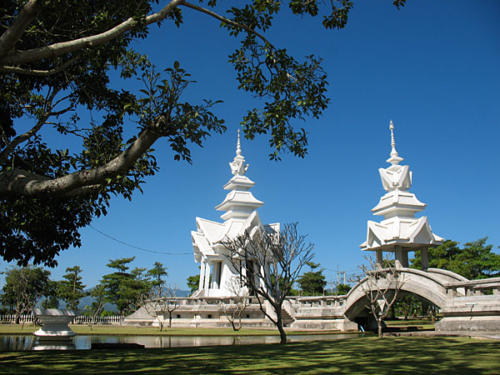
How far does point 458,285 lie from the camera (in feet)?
66.9

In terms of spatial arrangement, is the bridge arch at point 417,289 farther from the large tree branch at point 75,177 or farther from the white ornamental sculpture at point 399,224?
the large tree branch at point 75,177

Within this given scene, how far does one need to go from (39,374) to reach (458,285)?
18.8 m

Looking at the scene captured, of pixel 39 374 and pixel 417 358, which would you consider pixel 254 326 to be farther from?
pixel 39 374

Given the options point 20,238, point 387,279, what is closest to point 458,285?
point 387,279

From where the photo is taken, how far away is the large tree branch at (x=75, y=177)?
24.8 ft

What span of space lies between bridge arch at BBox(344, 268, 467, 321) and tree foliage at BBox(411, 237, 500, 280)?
22123 mm

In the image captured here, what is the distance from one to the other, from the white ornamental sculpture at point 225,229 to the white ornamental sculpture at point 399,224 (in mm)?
11360

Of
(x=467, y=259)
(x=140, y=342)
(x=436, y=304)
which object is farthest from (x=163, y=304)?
(x=467, y=259)

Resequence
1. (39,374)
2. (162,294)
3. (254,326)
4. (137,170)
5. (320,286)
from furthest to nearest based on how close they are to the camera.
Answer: (320,286) → (162,294) → (254,326) → (137,170) → (39,374)

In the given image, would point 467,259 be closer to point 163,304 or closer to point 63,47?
point 163,304

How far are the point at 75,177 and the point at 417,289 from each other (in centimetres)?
2018

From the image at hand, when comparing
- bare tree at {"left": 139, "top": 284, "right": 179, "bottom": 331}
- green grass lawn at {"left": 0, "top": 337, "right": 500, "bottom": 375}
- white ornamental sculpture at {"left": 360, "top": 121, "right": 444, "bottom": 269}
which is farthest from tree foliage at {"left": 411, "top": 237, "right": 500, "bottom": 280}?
green grass lawn at {"left": 0, "top": 337, "right": 500, "bottom": 375}

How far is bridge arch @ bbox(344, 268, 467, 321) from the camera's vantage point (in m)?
21.6

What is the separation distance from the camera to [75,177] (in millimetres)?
7957
